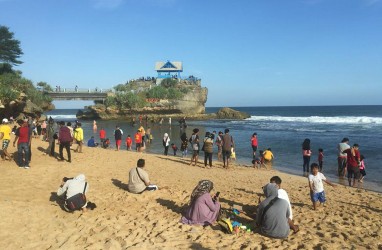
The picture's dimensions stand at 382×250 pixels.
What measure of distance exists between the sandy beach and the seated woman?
0.69 ft

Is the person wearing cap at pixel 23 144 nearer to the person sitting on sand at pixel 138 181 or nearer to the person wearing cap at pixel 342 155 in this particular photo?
the person sitting on sand at pixel 138 181

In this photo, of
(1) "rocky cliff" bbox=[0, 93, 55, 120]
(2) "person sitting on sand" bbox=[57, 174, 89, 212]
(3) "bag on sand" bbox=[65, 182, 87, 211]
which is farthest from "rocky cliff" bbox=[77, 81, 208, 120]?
(3) "bag on sand" bbox=[65, 182, 87, 211]

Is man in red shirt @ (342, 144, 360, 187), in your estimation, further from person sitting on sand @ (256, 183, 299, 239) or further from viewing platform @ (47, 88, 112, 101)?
viewing platform @ (47, 88, 112, 101)

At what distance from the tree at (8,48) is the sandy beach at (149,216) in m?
39.4

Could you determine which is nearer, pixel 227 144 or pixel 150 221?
pixel 150 221

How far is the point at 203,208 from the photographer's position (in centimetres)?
723

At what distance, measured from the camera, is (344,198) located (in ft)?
34.0

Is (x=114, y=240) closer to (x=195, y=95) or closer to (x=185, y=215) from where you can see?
(x=185, y=215)

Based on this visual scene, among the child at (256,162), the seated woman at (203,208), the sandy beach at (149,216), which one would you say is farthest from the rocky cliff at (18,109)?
the seated woman at (203,208)

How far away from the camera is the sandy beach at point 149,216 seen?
6.38 meters

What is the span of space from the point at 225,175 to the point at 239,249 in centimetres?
777

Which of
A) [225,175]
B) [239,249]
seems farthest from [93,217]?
[225,175]

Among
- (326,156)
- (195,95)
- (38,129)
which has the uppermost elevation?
(195,95)

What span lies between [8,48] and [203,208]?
47.8 meters
